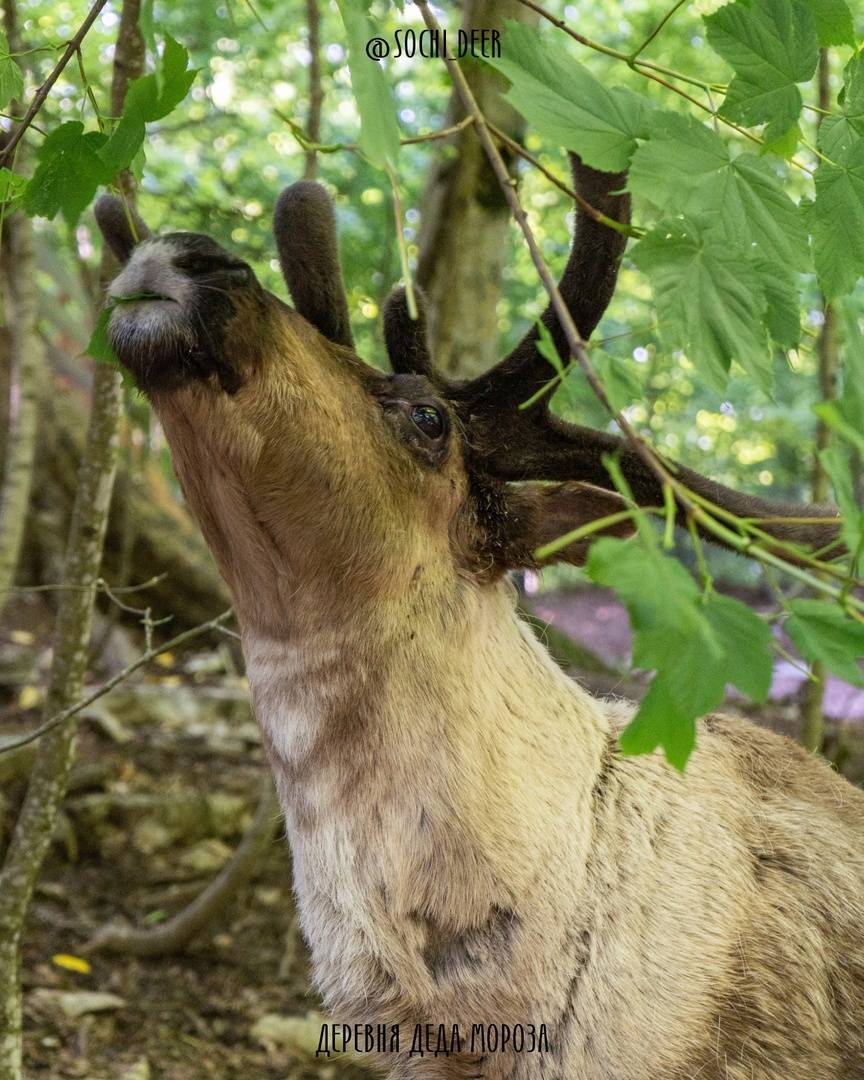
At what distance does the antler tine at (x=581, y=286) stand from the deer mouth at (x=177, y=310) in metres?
0.70

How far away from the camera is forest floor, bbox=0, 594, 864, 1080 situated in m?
4.43

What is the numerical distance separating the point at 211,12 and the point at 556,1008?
177 inches

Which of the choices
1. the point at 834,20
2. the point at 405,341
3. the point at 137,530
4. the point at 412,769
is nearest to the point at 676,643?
the point at 834,20

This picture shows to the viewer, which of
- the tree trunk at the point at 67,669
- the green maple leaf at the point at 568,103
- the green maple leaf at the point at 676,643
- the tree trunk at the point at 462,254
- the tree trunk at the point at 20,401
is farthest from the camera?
the tree trunk at the point at 462,254

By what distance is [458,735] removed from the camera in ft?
8.59

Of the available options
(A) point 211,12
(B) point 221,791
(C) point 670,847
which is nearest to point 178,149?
(A) point 211,12

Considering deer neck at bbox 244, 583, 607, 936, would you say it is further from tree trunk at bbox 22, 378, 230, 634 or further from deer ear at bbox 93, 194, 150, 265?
tree trunk at bbox 22, 378, 230, 634

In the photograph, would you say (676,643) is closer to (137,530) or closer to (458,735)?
(458,735)

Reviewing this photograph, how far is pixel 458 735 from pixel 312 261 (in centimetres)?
134

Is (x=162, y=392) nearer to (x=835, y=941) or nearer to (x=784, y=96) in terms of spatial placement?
(x=784, y=96)

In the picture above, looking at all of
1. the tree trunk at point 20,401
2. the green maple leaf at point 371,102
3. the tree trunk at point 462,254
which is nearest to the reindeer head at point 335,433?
the green maple leaf at point 371,102

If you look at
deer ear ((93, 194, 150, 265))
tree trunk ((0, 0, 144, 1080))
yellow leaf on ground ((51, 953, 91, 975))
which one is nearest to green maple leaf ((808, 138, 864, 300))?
deer ear ((93, 194, 150, 265))

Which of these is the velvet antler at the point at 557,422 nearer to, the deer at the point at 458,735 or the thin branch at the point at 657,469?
the deer at the point at 458,735

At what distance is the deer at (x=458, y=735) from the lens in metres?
2.46
